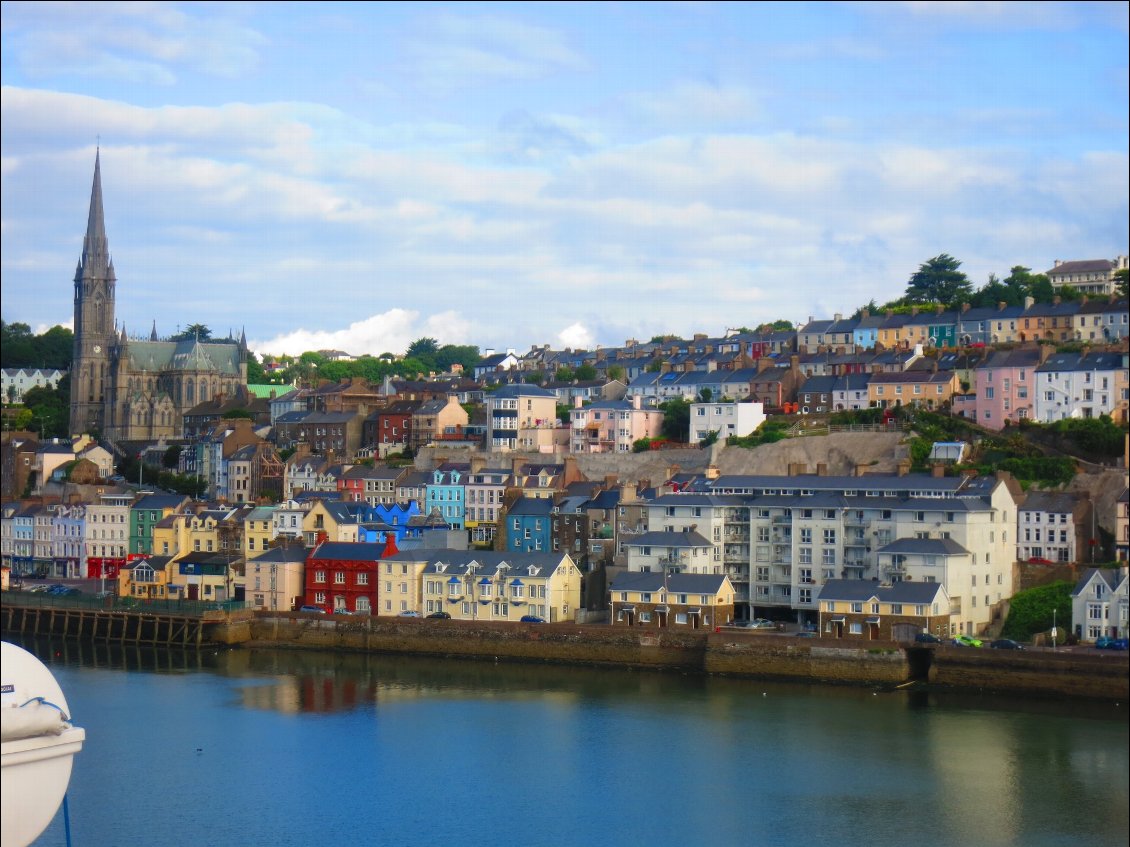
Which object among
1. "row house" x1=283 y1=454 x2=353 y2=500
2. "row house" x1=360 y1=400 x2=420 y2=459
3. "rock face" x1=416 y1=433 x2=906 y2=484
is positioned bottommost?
"row house" x1=283 y1=454 x2=353 y2=500

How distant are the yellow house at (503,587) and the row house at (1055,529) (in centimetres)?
1016

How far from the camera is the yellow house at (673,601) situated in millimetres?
31125

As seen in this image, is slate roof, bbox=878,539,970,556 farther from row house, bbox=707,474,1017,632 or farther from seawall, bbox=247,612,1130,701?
seawall, bbox=247,612,1130,701

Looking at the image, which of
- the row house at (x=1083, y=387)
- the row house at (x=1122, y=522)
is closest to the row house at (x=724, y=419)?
the row house at (x=1083, y=387)

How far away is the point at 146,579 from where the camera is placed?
40625 millimetres

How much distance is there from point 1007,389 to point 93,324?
1988 inches

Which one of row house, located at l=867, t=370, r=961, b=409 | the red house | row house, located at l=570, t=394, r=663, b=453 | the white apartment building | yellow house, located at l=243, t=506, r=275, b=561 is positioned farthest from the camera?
row house, located at l=570, t=394, r=663, b=453

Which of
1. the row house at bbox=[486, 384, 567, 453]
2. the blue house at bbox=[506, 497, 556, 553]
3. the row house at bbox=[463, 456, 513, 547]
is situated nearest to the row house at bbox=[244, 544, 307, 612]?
the blue house at bbox=[506, 497, 556, 553]

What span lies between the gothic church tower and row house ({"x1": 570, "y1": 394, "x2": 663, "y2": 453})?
30.9 meters

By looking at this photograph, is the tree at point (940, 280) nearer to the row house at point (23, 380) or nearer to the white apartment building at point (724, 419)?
the white apartment building at point (724, 419)

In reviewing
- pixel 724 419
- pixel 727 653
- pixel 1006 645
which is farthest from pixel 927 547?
pixel 724 419

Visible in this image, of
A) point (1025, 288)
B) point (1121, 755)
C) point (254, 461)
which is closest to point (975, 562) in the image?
point (1121, 755)

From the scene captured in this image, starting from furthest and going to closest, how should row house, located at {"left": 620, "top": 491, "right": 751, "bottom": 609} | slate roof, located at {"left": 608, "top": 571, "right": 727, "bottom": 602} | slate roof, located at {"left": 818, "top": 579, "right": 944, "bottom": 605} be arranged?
row house, located at {"left": 620, "top": 491, "right": 751, "bottom": 609}
slate roof, located at {"left": 608, "top": 571, "right": 727, "bottom": 602}
slate roof, located at {"left": 818, "top": 579, "right": 944, "bottom": 605}

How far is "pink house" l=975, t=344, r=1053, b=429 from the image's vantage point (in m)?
38.3
